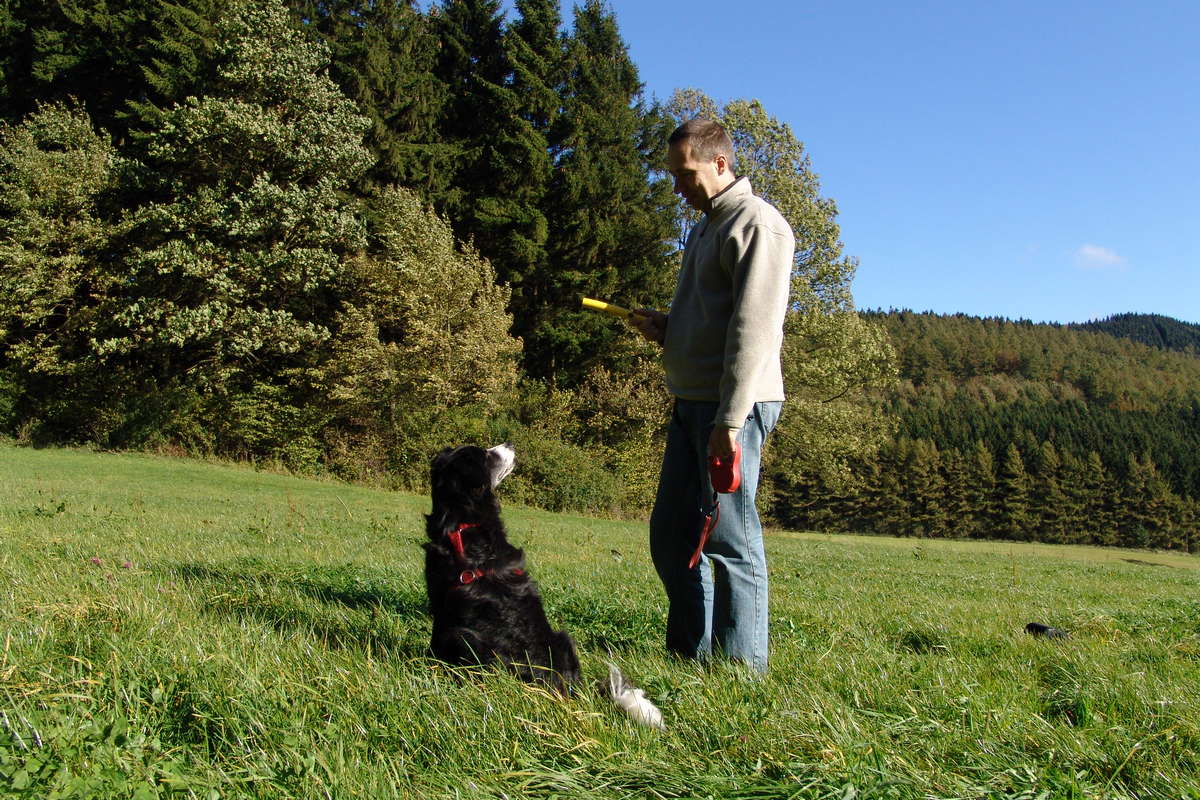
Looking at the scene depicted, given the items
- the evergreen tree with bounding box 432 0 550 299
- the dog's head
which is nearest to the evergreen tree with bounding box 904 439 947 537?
the evergreen tree with bounding box 432 0 550 299

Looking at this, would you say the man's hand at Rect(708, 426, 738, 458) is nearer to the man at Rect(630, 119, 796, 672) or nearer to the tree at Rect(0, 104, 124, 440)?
the man at Rect(630, 119, 796, 672)

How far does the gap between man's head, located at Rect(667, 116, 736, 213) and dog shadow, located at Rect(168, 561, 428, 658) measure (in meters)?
2.32

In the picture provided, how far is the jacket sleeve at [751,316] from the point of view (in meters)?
2.95

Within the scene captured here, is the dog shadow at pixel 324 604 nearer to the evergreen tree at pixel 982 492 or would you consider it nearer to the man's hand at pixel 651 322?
the man's hand at pixel 651 322

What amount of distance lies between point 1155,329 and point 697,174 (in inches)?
7783

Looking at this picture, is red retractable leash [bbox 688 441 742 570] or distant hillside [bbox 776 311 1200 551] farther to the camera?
distant hillside [bbox 776 311 1200 551]

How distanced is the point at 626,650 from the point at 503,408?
24595 millimetres

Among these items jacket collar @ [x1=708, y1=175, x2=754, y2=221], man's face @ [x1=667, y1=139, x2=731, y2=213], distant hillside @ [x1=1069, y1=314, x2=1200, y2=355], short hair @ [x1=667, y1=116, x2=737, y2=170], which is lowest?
jacket collar @ [x1=708, y1=175, x2=754, y2=221]

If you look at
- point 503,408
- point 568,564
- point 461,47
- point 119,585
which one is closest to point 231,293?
point 503,408

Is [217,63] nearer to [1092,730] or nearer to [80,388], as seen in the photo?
[80,388]

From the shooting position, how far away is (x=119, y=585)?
3791 mm

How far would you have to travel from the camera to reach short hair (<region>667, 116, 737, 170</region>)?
323cm

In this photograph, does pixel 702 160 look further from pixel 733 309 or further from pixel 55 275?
pixel 55 275

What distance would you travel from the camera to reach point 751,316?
2.98 m
